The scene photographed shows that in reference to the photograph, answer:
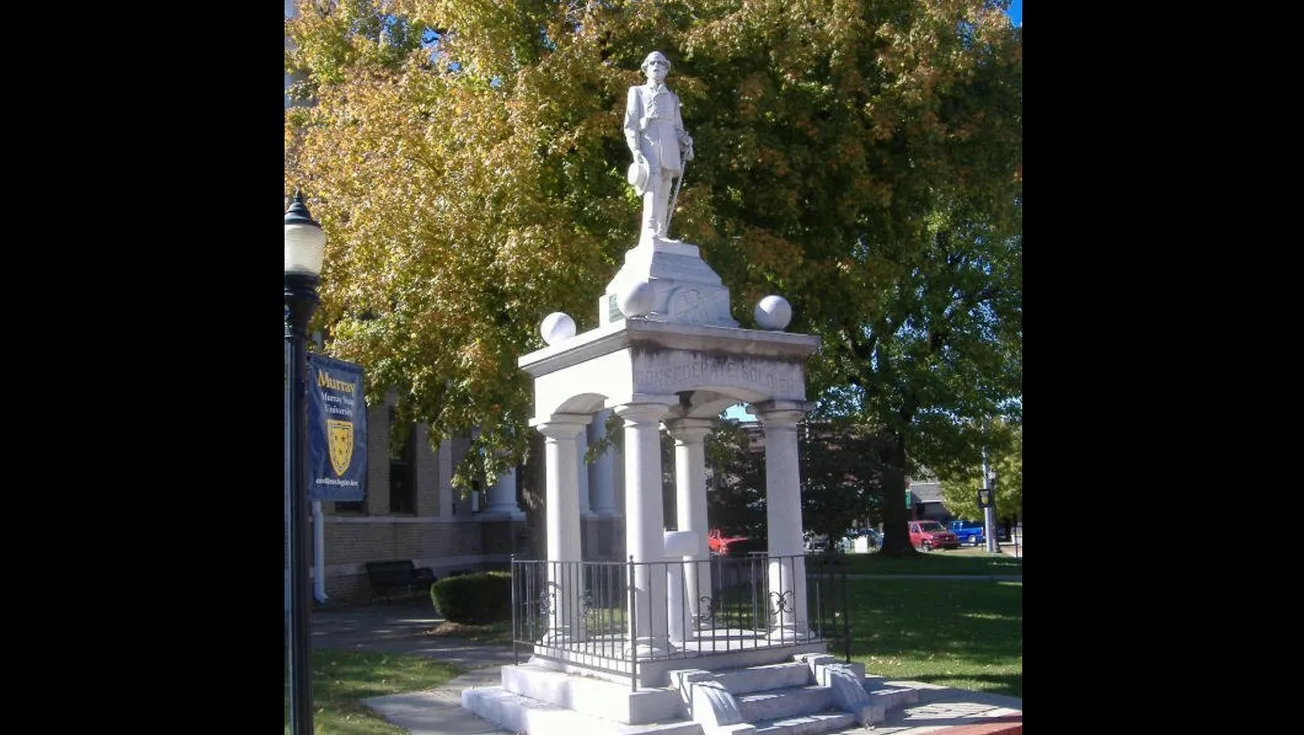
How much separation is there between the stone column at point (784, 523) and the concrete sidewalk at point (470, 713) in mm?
1195

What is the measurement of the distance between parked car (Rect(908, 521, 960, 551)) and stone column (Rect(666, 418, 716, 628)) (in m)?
46.6

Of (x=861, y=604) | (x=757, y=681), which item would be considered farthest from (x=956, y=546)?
(x=757, y=681)

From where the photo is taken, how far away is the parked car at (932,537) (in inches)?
2263

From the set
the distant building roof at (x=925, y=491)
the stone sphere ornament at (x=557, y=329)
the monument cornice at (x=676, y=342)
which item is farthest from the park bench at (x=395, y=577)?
the distant building roof at (x=925, y=491)

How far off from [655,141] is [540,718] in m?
5.24

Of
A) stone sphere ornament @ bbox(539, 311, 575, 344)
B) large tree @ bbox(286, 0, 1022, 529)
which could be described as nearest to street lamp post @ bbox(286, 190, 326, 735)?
stone sphere ornament @ bbox(539, 311, 575, 344)

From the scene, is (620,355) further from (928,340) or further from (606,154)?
(928,340)

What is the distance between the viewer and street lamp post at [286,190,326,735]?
6.60m

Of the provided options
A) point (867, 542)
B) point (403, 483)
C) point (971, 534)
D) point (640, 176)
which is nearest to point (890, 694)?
point (640, 176)

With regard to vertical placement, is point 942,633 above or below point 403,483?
below

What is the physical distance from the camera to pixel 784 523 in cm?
1093

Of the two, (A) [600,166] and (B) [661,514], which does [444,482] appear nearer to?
(A) [600,166]

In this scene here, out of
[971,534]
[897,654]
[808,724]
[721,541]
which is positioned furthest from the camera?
[971,534]
